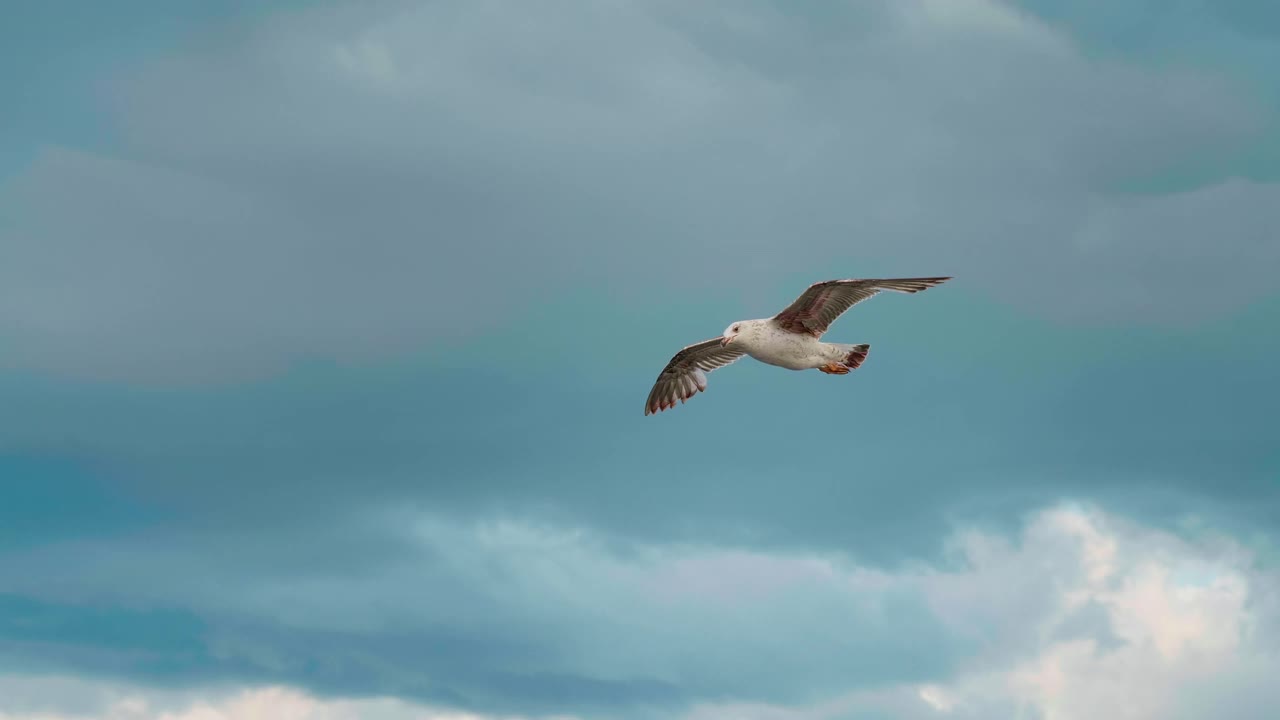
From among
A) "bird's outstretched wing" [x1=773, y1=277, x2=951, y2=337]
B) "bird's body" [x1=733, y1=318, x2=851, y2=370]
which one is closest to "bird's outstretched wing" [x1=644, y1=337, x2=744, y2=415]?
"bird's body" [x1=733, y1=318, x2=851, y2=370]

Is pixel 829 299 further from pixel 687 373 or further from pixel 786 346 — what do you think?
pixel 687 373

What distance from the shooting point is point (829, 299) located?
4025 centimetres

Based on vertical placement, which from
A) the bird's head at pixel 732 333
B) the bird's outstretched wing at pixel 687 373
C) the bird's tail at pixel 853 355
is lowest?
the bird's tail at pixel 853 355

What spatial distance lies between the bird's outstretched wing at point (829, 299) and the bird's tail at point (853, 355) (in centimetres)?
99

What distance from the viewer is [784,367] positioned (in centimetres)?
4234

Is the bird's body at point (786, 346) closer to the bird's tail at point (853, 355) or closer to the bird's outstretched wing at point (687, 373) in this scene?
the bird's tail at point (853, 355)

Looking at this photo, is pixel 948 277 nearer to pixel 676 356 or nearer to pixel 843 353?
pixel 843 353

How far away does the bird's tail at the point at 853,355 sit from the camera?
135ft

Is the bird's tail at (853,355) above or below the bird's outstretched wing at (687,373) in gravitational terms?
below

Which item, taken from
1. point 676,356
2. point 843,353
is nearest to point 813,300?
point 843,353

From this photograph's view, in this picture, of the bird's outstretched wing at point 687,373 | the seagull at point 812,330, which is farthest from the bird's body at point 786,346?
the bird's outstretched wing at point 687,373

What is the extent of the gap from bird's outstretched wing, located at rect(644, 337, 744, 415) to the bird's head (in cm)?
256

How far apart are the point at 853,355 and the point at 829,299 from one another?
2.26m

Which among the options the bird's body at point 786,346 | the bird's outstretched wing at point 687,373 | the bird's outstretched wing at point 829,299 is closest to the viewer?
the bird's outstretched wing at point 829,299
